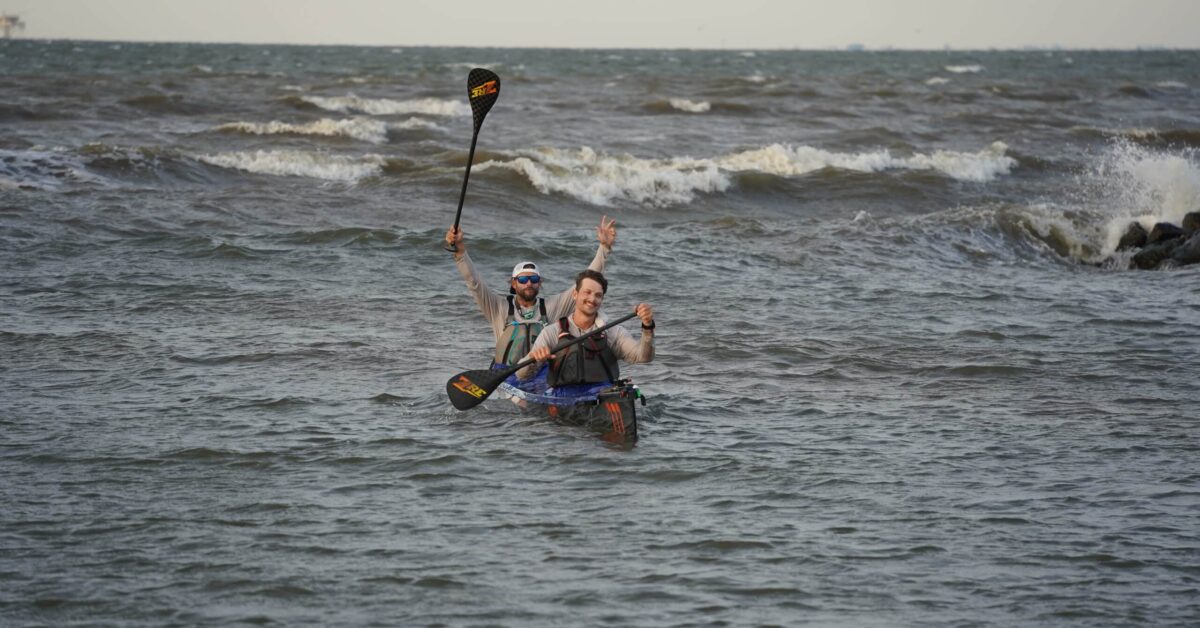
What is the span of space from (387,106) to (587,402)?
97.2 ft

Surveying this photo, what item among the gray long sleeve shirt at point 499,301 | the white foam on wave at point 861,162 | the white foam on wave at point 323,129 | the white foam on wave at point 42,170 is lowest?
the gray long sleeve shirt at point 499,301

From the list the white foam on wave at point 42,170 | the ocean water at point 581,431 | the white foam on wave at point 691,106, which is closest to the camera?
the ocean water at point 581,431

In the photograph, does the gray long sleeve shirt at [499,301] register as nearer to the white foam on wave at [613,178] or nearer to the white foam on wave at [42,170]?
the white foam on wave at [613,178]

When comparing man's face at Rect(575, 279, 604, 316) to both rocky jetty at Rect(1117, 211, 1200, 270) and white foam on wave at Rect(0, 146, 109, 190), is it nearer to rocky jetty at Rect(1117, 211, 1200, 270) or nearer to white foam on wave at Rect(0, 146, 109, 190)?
rocky jetty at Rect(1117, 211, 1200, 270)

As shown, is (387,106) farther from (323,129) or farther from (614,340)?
(614,340)

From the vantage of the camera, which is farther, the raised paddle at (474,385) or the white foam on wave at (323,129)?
the white foam on wave at (323,129)

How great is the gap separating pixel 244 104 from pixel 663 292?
79.8ft

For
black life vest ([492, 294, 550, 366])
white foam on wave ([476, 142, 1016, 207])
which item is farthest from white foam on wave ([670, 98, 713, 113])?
black life vest ([492, 294, 550, 366])

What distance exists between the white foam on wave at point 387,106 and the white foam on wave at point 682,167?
1151 centimetres

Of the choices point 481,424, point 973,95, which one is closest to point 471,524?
point 481,424

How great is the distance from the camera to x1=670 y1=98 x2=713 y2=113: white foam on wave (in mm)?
40531

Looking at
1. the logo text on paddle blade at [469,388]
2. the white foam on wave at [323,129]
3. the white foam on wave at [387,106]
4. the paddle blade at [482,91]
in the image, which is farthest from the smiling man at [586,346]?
the white foam on wave at [387,106]

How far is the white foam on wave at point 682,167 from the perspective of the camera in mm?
22938

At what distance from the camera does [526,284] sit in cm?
1045
